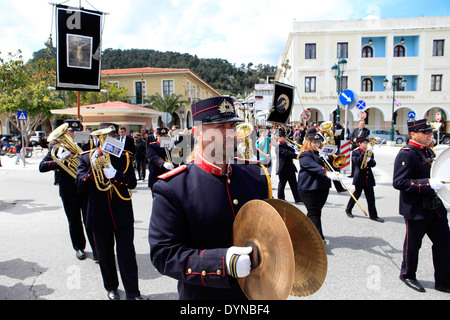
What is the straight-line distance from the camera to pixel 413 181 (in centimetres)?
371

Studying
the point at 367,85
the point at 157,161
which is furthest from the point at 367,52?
the point at 157,161

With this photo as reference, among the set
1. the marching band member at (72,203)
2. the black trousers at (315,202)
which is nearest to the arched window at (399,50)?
the black trousers at (315,202)

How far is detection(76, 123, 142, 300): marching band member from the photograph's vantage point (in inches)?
139

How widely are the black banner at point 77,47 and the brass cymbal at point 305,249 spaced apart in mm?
7321

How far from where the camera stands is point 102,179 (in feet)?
11.8

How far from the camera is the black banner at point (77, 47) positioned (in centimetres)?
731

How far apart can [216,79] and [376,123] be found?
86909 millimetres

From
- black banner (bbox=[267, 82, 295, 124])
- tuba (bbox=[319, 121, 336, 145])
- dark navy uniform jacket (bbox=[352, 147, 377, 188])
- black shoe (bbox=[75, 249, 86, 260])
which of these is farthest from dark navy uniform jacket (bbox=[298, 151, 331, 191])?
tuba (bbox=[319, 121, 336, 145])

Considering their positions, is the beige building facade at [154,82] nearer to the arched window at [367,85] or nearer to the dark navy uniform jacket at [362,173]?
the arched window at [367,85]

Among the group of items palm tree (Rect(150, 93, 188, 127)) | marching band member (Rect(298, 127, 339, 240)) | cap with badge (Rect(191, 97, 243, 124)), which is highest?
palm tree (Rect(150, 93, 188, 127))

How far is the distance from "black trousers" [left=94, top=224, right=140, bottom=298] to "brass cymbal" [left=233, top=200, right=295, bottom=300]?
7.70 feet

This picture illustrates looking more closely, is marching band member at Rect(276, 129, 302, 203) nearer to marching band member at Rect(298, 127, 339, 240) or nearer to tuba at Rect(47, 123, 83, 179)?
marching band member at Rect(298, 127, 339, 240)
